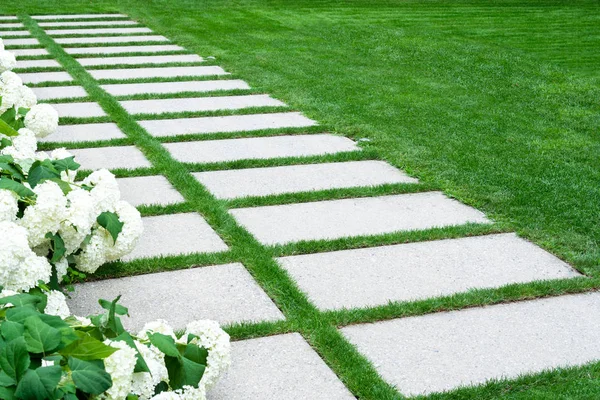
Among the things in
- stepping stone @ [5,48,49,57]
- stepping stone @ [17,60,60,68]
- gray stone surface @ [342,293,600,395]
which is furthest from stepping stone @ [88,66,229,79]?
gray stone surface @ [342,293,600,395]

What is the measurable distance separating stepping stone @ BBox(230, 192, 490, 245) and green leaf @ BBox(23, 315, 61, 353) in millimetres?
1809

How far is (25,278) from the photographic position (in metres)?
2.58

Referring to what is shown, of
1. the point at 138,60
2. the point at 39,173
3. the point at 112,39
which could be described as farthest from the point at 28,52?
the point at 39,173

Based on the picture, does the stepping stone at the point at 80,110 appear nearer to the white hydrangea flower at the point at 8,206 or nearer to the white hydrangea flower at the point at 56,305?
the white hydrangea flower at the point at 8,206

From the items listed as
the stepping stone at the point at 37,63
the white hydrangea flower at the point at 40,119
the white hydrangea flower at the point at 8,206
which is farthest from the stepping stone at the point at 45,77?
the white hydrangea flower at the point at 8,206

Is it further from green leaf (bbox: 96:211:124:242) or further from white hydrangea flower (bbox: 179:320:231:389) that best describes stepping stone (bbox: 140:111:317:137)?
white hydrangea flower (bbox: 179:320:231:389)

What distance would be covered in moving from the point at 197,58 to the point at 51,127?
3819mm

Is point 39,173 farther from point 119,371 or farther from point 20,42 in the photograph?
point 20,42

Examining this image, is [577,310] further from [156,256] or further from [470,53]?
[470,53]

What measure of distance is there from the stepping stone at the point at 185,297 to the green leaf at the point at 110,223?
271 millimetres

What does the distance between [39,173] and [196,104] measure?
3.40 m

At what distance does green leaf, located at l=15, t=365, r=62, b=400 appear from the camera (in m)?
1.88

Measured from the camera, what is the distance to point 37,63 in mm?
7805

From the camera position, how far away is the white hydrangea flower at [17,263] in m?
2.48
